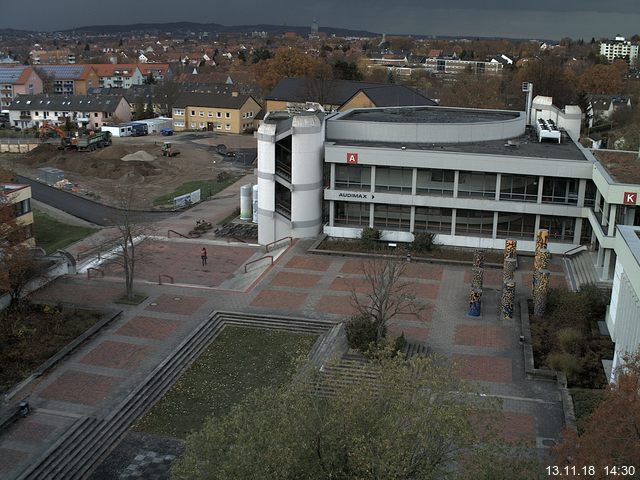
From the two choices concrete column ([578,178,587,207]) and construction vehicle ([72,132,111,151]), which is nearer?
concrete column ([578,178,587,207])

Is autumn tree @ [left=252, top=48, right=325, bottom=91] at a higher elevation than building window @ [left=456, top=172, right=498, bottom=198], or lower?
higher

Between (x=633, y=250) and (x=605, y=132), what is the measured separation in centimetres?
7040

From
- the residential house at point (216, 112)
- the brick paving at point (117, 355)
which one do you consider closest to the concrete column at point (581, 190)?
→ the brick paving at point (117, 355)

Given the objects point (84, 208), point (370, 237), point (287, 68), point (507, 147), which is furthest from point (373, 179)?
point (287, 68)

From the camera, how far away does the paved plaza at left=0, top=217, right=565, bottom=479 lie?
24.8 metres

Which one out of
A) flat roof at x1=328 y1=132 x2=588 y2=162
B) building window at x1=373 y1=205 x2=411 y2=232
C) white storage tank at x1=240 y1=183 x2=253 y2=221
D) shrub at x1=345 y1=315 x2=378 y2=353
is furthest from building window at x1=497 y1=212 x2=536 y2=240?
white storage tank at x1=240 y1=183 x2=253 y2=221

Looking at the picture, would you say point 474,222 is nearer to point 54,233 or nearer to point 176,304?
point 176,304

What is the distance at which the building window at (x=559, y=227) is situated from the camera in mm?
42469

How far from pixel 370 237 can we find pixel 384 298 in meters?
14.8

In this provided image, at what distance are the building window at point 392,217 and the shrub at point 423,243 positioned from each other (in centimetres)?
152

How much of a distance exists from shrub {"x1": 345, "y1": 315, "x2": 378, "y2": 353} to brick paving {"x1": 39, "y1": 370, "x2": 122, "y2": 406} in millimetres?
9493

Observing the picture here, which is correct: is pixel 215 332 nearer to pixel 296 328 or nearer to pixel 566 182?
pixel 296 328

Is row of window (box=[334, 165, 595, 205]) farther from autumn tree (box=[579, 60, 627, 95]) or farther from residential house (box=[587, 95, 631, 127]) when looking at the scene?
autumn tree (box=[579, 60, 627, 95])

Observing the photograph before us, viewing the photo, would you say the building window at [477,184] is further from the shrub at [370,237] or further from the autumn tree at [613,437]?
the autumn tree at [613,437]
